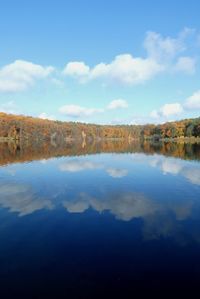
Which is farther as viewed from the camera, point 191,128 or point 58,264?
point 191,128

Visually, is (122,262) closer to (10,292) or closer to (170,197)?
(10,292)

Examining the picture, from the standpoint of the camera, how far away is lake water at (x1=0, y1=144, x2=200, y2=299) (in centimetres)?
901

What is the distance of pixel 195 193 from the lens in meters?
22.4

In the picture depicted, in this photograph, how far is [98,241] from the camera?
493 inches

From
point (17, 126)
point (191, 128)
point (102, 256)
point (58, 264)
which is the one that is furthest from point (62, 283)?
point (191, 128)

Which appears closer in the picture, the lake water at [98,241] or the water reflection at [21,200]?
the lake water at [98,241]

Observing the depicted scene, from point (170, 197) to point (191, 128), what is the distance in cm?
16451

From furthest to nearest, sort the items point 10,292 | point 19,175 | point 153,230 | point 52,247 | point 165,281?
1. point 19,175
2. point 153,230
3. point 52,247
4. point 165,281
5. point 10,292

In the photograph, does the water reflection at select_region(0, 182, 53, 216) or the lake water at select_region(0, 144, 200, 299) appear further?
the water reflection at select_region(0, 182, 53, 216)

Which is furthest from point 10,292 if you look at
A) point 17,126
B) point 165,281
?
point 17,126

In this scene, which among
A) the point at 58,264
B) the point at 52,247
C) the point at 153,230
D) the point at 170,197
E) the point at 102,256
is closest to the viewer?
the point at 58,264

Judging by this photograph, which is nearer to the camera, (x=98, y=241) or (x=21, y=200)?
(x=98, y=241)

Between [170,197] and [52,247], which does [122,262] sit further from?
[170,197]

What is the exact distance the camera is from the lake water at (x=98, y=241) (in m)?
9.01
